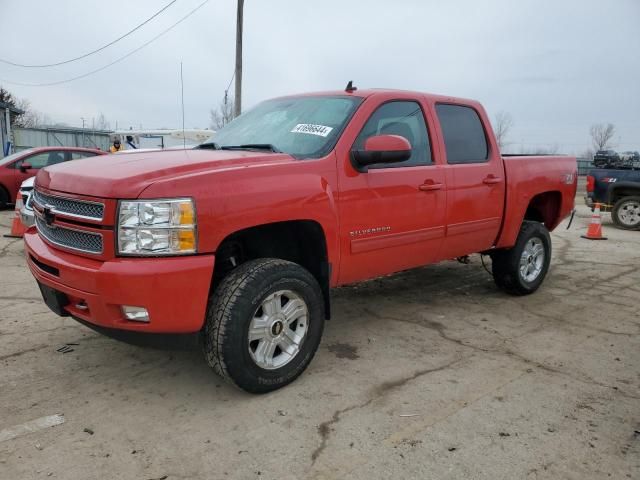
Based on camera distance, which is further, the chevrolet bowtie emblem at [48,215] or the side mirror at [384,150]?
the side mirror at [384,150]

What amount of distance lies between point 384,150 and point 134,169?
1.53 m

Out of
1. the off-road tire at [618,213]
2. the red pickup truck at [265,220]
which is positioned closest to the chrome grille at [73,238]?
the red pickup truck at [265,220]

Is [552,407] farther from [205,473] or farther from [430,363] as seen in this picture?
[205,473]

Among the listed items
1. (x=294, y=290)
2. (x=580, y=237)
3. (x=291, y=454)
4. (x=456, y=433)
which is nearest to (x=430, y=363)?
(x=456, y=433)

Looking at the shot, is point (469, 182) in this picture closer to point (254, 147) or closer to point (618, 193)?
point (254, 147)

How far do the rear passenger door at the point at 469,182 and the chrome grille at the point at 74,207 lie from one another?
2.67m

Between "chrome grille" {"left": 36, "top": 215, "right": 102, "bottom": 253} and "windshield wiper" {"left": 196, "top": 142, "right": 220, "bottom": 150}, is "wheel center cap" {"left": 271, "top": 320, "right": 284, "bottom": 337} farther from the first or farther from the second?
"windshield wiper" {"left": 196, "top": 142, "right": 220, "bottom": 150}

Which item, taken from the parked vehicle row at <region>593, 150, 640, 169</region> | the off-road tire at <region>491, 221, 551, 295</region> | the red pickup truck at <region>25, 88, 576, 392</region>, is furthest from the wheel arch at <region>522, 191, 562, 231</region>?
the parked vehicle row at <region>593, 150, 640, 169</region>

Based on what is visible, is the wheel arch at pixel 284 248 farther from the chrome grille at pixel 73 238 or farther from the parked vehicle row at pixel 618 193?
the parked vehicle row at pixel 618 193

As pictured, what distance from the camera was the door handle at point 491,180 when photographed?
4.49 meters

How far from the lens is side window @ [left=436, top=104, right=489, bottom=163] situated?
4.29 metres

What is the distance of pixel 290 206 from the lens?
299 cm

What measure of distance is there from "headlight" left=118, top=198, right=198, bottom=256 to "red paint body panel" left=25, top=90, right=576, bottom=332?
0.14 feet

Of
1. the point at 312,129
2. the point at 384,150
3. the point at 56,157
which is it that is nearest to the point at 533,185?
the point at 384,150
